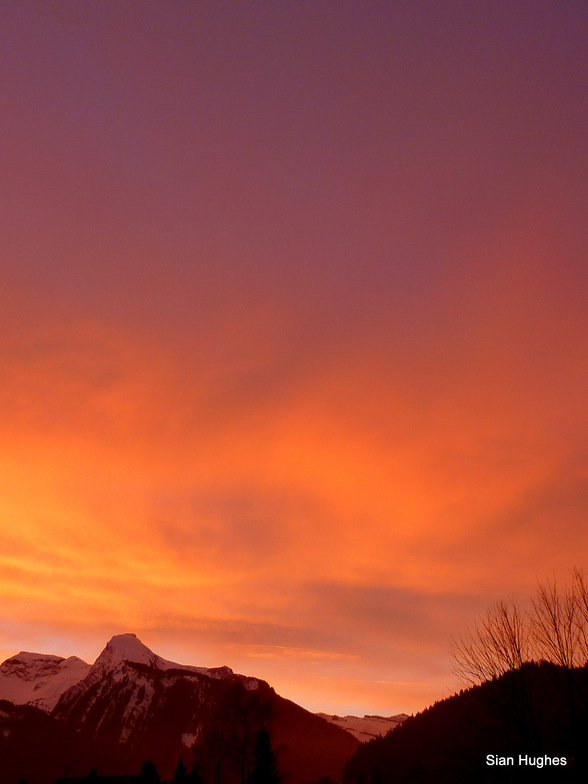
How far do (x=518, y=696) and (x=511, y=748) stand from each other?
2.84 meters

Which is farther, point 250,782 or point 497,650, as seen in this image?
point 250,782

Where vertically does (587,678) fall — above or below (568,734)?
above

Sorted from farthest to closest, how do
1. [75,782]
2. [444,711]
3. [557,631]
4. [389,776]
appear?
[444,711], [389,776], [75,782], [557,631]

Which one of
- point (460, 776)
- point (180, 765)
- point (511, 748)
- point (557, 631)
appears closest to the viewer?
point (460, 776)

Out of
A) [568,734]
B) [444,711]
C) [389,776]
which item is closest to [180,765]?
[568,734]

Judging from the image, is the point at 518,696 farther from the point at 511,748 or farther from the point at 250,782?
the point at 250,782

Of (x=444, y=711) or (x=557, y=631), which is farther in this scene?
(x=444, y=711)

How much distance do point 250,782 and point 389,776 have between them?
148m

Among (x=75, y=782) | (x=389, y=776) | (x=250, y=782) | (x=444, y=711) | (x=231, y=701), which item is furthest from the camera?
(x=444, y=711)

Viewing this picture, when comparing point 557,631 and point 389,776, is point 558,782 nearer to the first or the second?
point 557,631

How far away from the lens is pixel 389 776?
17188 centimetres

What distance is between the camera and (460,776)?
2561 centimetres

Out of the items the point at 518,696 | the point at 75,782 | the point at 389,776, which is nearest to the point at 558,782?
the point at 518,696

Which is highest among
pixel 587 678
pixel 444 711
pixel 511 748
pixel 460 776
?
pixel 444 711
